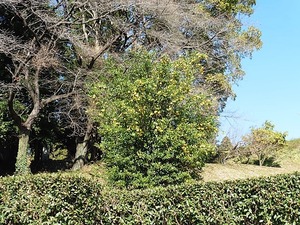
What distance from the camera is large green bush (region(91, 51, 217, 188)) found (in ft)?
26.6

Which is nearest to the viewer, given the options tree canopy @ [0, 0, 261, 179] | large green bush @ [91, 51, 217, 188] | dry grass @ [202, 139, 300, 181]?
large green bush @ [91, 51, 217, 188]

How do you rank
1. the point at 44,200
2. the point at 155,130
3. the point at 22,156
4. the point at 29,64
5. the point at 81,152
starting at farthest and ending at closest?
the point at 81,152, the point at 29,64, the point at 22,156, the point at 155,130, the point at 44,200

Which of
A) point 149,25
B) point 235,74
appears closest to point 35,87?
point 149,25

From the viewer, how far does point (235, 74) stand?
16.5m

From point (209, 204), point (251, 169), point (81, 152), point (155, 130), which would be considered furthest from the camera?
point (81, 152)

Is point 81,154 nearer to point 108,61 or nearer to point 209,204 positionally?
point 108,61

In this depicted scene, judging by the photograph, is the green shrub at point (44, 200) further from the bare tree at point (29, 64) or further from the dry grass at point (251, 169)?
the bare tree at point (29, 64)

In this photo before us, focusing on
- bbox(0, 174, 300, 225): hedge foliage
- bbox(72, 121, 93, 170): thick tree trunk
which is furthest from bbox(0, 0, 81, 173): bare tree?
bbox(0, 174, 300, 225): hedge foliage

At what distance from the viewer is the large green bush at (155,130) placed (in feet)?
26.6

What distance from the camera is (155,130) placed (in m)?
8.17

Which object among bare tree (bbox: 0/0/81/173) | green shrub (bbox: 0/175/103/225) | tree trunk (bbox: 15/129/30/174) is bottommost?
green shrub (bbox: 0/175/103/225)

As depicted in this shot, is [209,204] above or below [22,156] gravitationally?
below

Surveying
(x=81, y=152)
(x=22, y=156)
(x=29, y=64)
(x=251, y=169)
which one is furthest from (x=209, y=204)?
(x=81, y=152)

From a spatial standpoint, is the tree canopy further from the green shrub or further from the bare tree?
the green shrub
